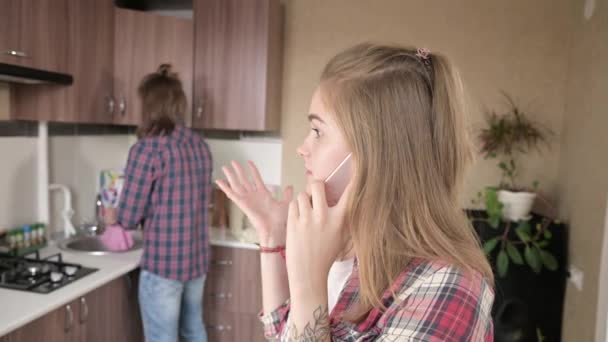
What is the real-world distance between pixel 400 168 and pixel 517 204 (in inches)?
61.7

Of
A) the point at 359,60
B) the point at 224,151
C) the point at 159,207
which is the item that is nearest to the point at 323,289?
the point at 359,60

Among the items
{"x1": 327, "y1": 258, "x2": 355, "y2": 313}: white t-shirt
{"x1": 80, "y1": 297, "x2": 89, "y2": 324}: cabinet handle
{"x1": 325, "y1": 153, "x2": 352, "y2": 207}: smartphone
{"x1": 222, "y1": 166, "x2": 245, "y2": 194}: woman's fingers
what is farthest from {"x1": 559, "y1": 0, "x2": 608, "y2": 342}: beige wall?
{"x1": 80, "y1": 297, "x2": 89, "y2": 324}: cabinet handle

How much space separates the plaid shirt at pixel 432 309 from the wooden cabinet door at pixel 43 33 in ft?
5.43

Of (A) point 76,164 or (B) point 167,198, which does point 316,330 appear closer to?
(B) point 167,198

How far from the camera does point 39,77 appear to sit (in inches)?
69.4

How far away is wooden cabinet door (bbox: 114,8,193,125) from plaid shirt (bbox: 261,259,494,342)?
2.00 meters

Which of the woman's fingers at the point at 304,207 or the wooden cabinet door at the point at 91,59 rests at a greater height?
the wooden cabinet door at the point at 91,59

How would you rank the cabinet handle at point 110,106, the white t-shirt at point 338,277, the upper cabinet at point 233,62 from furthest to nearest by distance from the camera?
the upper cabinet at point 233,62, the cabinet handle at point 110,106, the white t-shirt at point 338,277

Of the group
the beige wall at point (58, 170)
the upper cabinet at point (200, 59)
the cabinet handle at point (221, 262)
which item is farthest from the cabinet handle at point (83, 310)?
the upper cabinet at point (200, 59)

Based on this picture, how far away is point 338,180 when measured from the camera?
2.65ft

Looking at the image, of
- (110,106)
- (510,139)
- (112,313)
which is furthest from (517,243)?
(110,106)

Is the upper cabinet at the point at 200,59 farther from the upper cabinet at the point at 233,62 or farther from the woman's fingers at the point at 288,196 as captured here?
the woman's fingers at the point at 288,196

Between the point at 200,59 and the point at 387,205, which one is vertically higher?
the point at 200,59

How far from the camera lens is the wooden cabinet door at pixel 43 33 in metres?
1.78
